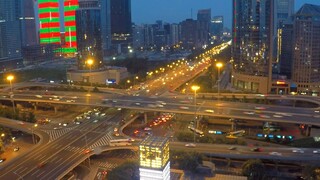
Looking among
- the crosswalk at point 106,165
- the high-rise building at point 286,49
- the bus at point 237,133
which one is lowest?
the crosswalk at point 106,165

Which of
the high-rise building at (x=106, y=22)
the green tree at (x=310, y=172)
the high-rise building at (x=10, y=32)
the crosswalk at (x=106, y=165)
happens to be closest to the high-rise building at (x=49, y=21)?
the high-rise building at (x=10, y=32)

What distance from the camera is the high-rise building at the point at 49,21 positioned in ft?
303

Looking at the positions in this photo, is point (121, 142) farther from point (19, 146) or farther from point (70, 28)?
point (70, 28)

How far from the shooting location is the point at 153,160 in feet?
57.0

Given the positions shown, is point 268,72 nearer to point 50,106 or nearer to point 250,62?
point 250,62

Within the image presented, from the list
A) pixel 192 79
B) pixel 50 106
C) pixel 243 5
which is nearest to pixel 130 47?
pixel 192 79

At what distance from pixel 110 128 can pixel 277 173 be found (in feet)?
47.9

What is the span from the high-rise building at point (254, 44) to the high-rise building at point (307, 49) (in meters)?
3.46

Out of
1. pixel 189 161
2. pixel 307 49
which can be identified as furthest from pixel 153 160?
pixel 307 49

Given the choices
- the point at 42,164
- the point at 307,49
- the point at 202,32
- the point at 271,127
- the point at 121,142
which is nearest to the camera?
the point at 42,164

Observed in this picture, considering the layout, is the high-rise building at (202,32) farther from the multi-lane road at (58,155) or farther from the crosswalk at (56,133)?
the multi-lane road at (58,155)

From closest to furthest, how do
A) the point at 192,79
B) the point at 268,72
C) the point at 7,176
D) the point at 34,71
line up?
the point at 7,176, the point at 268,72, the point at 192,79, the point at 34,71

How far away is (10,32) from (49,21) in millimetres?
13049

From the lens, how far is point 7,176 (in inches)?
872
